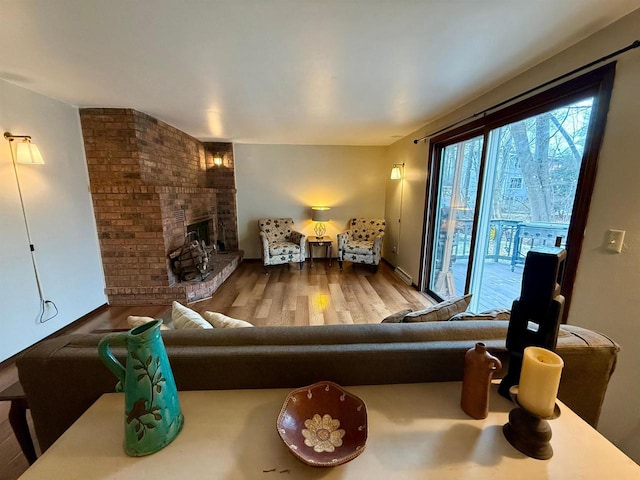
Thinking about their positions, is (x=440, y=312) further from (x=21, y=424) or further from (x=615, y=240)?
(x=21, y=424)

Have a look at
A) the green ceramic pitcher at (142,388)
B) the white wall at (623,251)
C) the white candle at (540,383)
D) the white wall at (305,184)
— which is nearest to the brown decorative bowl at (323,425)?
the green ceramic pitcher at (142,388)

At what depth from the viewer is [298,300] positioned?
3.40 meters

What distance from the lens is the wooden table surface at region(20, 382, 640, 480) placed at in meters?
0.65

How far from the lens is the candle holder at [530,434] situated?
688mm

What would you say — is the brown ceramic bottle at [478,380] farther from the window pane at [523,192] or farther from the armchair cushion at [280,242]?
the armchair cushion at [280,242]

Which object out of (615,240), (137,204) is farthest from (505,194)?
(137,204)

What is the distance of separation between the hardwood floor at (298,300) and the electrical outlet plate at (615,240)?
6.21ft

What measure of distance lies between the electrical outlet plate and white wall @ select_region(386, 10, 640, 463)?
0.02 m

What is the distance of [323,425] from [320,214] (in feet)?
14.1

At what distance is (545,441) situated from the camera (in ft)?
2.27

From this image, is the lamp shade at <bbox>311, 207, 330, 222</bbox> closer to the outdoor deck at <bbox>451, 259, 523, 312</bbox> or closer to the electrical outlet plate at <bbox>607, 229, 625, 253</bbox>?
the outdoor deck at <bbox>451, 259, 523, 312</bbox>

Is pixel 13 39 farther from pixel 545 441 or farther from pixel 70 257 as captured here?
pixel 545 441

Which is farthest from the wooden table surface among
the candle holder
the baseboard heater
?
the baseboard heater

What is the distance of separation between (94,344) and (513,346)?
1.54 meters
